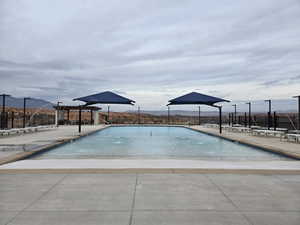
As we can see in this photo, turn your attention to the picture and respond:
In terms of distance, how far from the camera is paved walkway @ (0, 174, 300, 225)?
2957 mm

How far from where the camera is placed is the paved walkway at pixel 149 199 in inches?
116

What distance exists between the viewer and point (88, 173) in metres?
5.20

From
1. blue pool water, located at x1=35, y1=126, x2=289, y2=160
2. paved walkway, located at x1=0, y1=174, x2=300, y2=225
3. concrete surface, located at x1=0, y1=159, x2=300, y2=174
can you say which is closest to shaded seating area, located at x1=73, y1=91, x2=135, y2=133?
blue pool water, located at x1=35, y1=126, x2=289, y2=160

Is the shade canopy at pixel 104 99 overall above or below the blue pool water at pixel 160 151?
above

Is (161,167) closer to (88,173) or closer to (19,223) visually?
(88,173)

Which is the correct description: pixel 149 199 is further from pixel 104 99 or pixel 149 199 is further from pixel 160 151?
pixel 104 99

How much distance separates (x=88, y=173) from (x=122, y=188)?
134 cm

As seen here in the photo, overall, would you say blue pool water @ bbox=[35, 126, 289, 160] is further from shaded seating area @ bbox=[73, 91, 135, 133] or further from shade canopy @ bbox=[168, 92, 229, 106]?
shade canopy @ bbox=[168, 92, 229, 106]

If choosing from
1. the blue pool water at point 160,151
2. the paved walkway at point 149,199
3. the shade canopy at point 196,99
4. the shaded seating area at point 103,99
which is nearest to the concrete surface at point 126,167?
the paved walkway at point 149,199

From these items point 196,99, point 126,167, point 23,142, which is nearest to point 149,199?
point 126,167

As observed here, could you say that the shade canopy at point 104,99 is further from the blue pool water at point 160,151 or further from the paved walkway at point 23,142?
the blue pool water at point 160,151

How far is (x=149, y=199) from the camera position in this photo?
143 inches

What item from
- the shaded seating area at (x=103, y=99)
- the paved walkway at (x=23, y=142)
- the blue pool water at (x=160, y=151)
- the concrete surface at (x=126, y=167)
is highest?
the shaded seating area at (x=103, y=99)

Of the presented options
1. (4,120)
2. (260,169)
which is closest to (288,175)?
(260,169)
